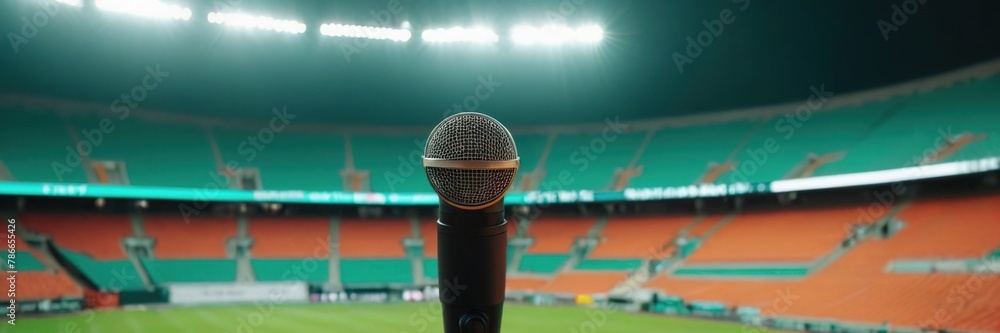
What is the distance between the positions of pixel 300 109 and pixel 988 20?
1994cm

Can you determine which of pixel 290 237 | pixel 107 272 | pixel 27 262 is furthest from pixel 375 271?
pixel 27 262

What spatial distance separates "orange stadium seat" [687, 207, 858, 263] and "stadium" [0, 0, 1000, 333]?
0.08 m

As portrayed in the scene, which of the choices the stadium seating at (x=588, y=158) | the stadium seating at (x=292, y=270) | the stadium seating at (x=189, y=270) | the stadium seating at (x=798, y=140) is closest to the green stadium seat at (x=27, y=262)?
the stadium seating at (x=189, y=270)

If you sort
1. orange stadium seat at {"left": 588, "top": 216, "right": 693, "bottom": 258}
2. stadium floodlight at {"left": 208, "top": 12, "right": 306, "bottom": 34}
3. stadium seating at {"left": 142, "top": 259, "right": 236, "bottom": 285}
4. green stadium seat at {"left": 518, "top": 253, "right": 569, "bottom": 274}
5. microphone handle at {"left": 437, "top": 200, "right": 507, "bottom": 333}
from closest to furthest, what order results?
1. microphone handle at {"left": 437, "top": 200, "right": 507, "bottom": 333}
2. stadium floodlight at {"left": 208, "top": 12, "right": 306, "bottom": 34}
3. stadium seating at {"left": 142, "top": 259, "right": 236, "bottom": 285}
4. orange stadium seat at {"left": 588, "top": 216, "right": 693, "bottom": 258}
5. green stadium seat at {"left": 518, "top": 253, "right": 569, "bottom": 274}

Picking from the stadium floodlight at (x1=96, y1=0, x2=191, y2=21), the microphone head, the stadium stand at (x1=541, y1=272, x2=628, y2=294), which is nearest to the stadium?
the stadium floodlight at (x1=96, y1=0, x2=191, y2=21)

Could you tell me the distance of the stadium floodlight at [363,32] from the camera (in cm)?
1518

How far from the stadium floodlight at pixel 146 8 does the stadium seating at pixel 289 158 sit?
21.4ft

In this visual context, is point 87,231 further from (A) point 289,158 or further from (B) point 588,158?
(B) point 588,158

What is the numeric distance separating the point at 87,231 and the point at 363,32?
1038cm

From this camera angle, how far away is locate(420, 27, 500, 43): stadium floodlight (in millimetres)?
16391

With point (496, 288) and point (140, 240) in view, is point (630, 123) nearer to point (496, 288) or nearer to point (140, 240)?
point (140, 240)

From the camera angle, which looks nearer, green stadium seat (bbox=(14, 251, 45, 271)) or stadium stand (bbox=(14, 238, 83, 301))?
stadium stand (bbox=(14, 238, 83, 301))

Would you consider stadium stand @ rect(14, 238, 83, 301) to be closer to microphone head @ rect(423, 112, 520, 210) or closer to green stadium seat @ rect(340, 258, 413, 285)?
green stadium seat @ rect(340, 258, 413, 285)

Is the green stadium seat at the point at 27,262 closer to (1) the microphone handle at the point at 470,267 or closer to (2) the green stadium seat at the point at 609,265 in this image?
(2) the green stadium seat at the point at 609,265
